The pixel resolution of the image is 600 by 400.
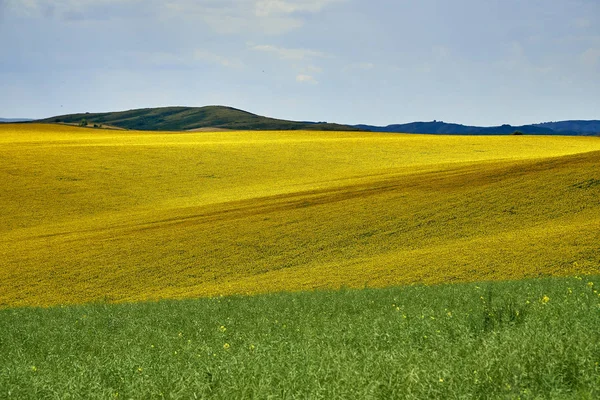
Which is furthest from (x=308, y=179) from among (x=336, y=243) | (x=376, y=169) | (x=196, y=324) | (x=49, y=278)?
(x=196, y=324)

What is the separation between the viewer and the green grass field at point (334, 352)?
20.6 feet

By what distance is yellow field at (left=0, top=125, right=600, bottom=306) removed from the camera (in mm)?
22438

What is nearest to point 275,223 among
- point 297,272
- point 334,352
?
point 297,272

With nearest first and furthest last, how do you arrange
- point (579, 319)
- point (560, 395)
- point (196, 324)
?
point (560, 395) < point (579, 319) < point (196, 324)

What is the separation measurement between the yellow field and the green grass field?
320 inches

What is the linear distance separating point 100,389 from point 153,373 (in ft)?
2.27

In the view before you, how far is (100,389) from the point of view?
6781 millimetres

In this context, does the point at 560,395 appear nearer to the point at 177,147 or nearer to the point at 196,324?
the point at 196,324

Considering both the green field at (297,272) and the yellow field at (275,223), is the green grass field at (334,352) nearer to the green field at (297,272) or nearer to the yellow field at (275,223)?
the green field at (297,272)

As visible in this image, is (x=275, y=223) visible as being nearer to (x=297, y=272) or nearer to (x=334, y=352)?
(x=297, y=272)

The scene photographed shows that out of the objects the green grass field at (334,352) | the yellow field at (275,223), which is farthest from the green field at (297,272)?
the yellow field at (275,223)

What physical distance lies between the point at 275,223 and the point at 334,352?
23.6m

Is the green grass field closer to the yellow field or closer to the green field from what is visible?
the green field

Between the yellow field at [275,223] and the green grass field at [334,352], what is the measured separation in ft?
26.7
